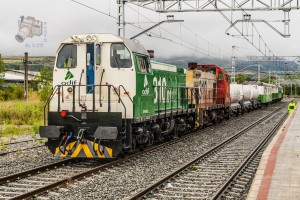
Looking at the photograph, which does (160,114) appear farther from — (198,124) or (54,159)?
(198,124)

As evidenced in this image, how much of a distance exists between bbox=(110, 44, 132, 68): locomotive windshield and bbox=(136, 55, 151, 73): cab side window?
39cm

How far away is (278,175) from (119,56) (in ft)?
17.6

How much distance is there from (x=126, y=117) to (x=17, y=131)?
11761 mm

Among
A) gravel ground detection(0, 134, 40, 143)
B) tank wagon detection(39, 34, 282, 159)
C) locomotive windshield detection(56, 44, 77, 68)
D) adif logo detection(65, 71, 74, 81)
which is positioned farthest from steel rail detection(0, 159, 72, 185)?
gravel ground detection(0, 134, 40, 143)

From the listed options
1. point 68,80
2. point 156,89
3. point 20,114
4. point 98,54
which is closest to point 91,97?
point 68,80

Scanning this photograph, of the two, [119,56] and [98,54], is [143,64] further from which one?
[98,54]

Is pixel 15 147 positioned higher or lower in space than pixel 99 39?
lower

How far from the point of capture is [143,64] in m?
13.4

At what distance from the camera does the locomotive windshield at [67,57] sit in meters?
12.7

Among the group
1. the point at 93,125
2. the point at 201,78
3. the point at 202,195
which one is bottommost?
the point at 202,195

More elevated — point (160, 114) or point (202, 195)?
point (160, 114)

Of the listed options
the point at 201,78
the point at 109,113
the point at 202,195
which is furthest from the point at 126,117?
the point at 201,78

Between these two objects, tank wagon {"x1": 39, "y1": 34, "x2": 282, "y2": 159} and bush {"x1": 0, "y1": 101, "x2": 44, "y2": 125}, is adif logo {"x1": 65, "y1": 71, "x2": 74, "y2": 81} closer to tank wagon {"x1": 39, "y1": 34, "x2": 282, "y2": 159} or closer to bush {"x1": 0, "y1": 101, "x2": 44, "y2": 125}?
tank wagon {"x1": 39, "y1": 34, "x2": 282, "y2": 159}

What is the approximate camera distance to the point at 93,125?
1190cm
